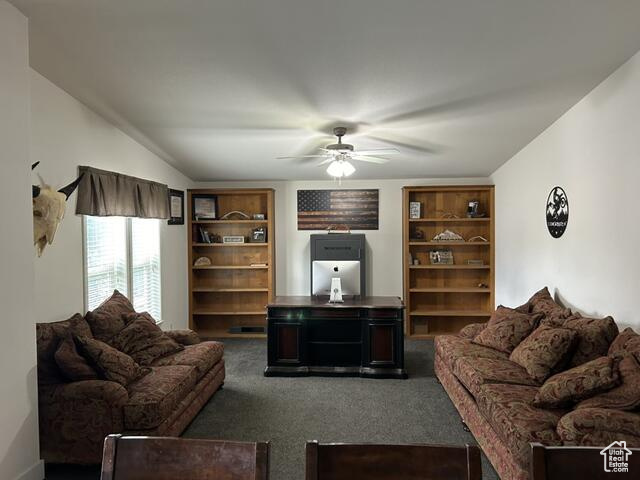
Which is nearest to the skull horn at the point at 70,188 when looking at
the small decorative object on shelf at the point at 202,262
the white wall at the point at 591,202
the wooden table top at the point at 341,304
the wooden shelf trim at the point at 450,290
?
the wooden table top at the point at 341,304

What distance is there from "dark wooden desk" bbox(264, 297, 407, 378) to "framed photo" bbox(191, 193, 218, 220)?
7.69 ft

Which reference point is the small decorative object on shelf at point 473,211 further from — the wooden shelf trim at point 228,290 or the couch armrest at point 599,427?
the couch armrest at point 599,427

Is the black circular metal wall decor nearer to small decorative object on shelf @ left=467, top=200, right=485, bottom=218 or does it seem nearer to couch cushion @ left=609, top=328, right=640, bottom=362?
couch cushion @ left=609, top=328, right=640, bottom=362

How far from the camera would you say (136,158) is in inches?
188

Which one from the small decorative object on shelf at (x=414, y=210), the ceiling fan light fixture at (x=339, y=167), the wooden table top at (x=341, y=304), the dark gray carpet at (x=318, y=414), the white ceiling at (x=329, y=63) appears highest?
the white ceiling at (x=329, y=63)

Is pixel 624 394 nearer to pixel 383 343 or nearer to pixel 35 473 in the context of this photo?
pixel 383 343

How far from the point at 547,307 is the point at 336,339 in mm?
2029

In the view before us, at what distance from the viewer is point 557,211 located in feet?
13.9

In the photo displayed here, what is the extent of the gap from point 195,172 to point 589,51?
15.4ft

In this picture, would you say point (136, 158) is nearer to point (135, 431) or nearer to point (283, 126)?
point (283, 126)

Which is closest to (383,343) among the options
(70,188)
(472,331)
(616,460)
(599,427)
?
(472,331)

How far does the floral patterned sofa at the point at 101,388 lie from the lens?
2.78 metres

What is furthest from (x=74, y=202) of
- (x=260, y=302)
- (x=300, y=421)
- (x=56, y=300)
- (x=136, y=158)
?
(x=260, y=302)

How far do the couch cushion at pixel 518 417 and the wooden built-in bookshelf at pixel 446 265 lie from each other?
3382mm
